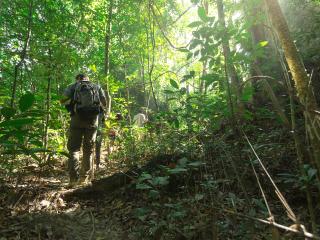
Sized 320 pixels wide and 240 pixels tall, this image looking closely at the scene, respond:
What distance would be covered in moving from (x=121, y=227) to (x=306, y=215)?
2026mm

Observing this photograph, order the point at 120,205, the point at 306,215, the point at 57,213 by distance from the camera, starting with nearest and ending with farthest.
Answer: the point at 306,215, the point at 57,213, the point at 120,205

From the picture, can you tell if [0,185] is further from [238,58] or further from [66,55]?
[238,58]

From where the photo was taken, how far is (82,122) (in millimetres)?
5602

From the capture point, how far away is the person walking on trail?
5.45 metres

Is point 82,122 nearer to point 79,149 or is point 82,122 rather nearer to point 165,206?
point 79,149

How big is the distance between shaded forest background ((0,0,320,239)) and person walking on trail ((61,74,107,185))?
36 centimetres

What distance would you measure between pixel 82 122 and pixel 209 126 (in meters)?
2.56

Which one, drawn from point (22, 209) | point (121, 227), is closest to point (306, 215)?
point (121, 227)

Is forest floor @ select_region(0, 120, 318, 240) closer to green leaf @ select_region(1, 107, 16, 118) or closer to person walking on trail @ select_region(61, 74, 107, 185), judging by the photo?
person walking on trail @ select_region(61, 74, 107, 185)

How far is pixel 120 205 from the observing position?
4.24 m

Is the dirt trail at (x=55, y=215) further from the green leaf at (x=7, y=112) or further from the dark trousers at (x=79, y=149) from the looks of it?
the green leaf at (x=7, y=112)

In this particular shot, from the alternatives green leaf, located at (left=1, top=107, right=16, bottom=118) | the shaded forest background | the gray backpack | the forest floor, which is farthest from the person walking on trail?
green leaf, located at (left=1, top=107, right=16, bottom=118)

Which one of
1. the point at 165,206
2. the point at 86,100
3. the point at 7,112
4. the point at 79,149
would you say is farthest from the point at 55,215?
the point at 7,112

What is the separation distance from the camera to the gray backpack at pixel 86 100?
5.47 m
